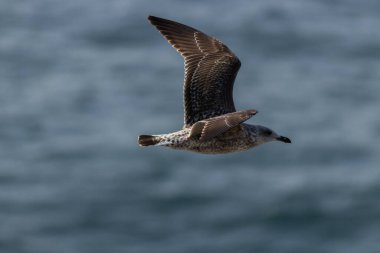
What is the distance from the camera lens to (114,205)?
29.9m

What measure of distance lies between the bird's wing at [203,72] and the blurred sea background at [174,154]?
14557mm

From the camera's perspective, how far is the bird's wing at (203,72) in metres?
13.9

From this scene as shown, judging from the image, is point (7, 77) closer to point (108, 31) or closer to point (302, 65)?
point (108, 31)

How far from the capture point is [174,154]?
3061 centimetres

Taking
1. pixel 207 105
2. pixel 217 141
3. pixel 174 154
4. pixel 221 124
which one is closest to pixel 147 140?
pixel 217 141

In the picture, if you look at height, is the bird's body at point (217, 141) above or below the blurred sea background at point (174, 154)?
below

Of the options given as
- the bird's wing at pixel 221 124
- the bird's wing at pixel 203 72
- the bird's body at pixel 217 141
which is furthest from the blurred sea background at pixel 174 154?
the bird's wing at pixel 221 124

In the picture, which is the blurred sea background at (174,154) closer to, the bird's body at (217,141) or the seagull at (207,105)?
the seagull at (207,105)

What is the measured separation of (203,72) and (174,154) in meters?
16.4

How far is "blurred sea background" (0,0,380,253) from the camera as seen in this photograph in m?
29.2

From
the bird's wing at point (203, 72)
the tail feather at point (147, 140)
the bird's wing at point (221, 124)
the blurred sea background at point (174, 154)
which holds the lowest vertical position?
the bird's wing at point (221, 124)

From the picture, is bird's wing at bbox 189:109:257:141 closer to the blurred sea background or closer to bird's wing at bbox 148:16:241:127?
bird's wing at bbox 148:16:241:127

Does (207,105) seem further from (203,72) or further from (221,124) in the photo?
(221,124)

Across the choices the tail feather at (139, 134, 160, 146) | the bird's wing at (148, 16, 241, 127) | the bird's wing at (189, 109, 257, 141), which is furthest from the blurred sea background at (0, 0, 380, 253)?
the bird's wing at (189, 109, 257, 141)
